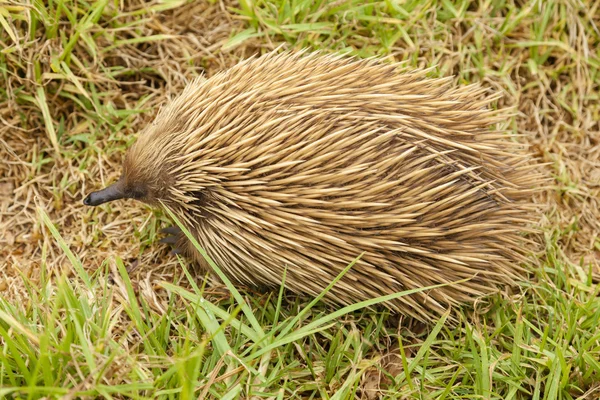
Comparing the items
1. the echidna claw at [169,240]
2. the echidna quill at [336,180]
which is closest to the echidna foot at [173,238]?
the echidna claw at [169,240]

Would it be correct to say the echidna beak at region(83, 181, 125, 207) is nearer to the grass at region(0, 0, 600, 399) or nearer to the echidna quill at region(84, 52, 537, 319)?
the echidna quill at region(84, 52, 537, 319)

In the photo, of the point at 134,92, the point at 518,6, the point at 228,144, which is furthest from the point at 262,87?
the point at 518,6

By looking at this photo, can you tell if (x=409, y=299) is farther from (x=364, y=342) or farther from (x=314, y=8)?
(x=314, y=8)

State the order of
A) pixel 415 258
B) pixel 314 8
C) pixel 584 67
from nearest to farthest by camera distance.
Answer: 1. pixel 415 258
2. pixel 314 8
3. pixel 584 67

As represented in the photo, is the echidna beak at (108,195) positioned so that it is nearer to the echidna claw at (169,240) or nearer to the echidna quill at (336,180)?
the echidna quill at (336,180)

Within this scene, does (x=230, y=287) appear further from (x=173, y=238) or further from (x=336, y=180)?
(x=173, y=238)

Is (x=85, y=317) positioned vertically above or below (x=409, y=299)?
above

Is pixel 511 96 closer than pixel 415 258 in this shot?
No

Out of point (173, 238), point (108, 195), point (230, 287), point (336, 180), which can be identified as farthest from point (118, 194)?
point (336, 180)
